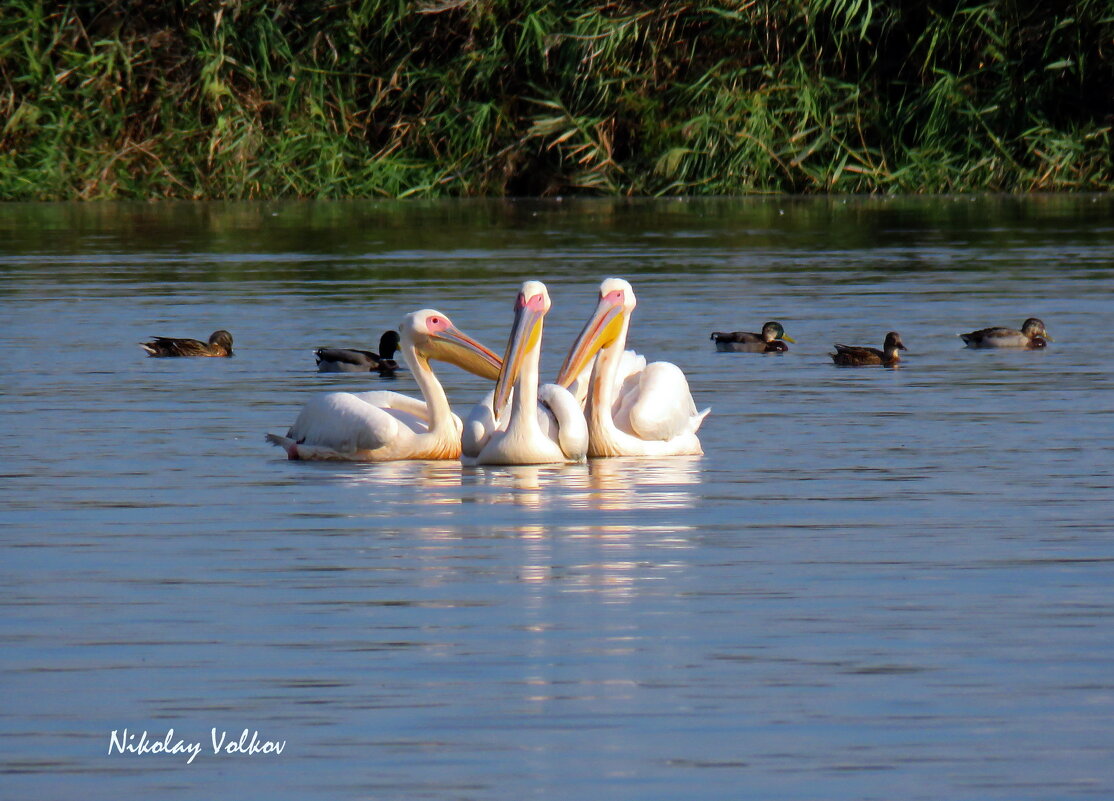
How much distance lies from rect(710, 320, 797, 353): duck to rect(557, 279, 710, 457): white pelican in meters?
2.93

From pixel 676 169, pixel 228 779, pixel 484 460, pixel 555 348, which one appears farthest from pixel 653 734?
pixel 676 169

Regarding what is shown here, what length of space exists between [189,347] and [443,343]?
3.13 m

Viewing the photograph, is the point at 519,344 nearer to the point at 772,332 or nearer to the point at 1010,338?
the point at 772,332

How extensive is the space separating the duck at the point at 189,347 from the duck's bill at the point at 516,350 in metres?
3.48

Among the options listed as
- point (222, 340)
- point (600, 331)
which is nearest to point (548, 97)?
point (222, 340)

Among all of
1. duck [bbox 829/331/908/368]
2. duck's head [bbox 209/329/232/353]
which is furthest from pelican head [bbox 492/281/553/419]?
duck's head [bbox 209/329/232/353]

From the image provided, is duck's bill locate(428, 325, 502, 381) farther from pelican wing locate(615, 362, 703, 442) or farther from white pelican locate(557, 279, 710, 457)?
pelican wing locate(615, 362, 703, 442)

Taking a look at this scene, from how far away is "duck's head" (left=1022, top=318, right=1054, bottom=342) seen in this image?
41.5 ft

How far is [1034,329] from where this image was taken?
1279cm

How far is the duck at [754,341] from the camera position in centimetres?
1253

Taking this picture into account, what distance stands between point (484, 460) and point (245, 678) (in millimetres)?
3693

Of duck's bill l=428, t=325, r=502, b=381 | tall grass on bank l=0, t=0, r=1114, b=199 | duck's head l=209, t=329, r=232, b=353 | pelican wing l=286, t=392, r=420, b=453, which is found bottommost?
duck's head l=209, t=329, r=232, b=353

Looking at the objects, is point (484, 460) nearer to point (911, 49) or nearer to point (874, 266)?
point (874, 266)
